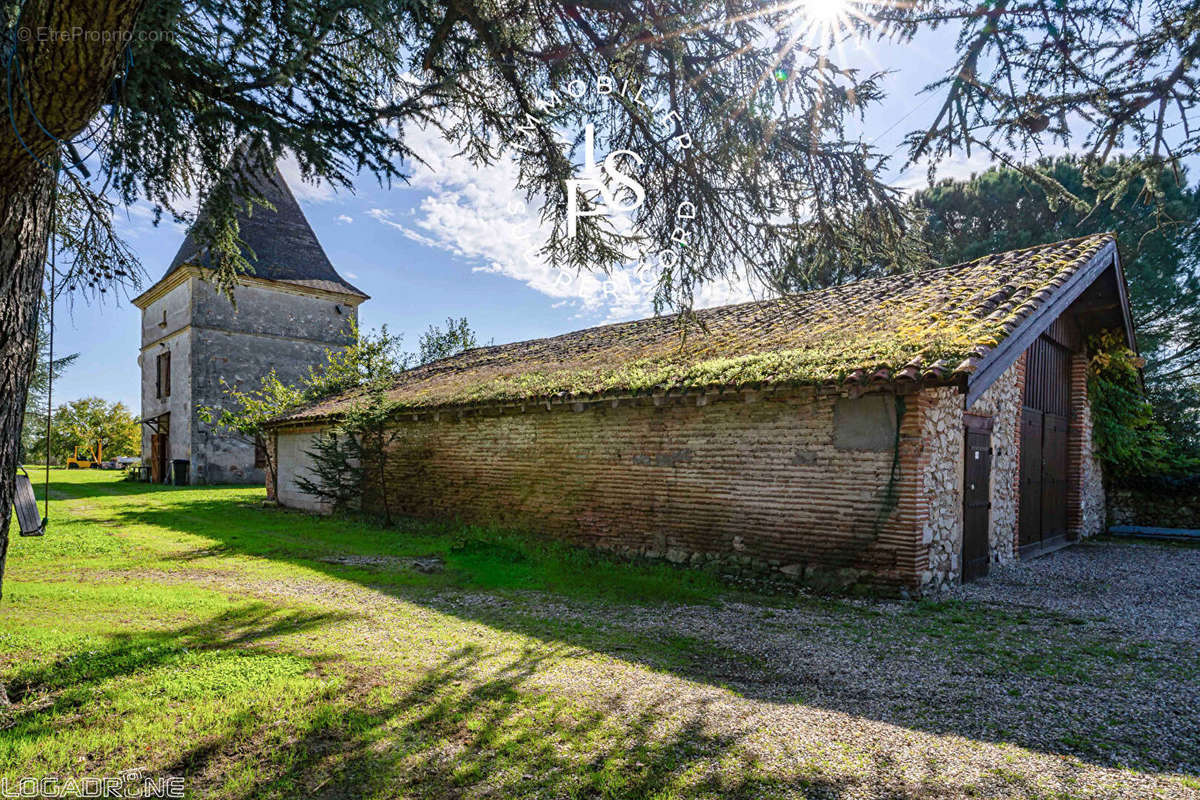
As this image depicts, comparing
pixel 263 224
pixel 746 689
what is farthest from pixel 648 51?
pixel 263 224

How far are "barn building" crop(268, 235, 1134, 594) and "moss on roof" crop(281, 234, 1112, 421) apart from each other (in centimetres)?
5

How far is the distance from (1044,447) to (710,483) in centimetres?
659

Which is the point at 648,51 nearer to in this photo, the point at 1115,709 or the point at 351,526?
the point at 1115,709

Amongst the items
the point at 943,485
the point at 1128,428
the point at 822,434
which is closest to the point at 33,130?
the point at 822,434

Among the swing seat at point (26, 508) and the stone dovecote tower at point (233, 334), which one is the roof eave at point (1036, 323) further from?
the stone dovecote tower at point (233, 334)

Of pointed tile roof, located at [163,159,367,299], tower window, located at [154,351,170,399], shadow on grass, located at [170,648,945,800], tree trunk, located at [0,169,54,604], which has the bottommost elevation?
shadow on grass, located at [170,648,945,800]

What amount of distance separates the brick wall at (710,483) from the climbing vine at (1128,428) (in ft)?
27.9

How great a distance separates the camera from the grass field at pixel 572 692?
3.11 meters

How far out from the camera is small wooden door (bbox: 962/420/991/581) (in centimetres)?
804

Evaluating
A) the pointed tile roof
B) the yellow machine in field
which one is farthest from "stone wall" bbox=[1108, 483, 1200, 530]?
the yellow machine in field

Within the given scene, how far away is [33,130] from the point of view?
294 centimetres

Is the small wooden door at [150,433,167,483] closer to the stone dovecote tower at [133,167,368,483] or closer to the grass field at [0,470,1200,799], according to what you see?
the stone dovecote tower at [133,167,368,483]

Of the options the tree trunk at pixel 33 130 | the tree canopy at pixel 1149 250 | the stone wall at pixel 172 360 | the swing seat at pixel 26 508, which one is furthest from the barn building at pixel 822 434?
the stone wall at pixel 172 360

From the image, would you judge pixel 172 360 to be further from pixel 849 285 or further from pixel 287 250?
pixel 849 285
